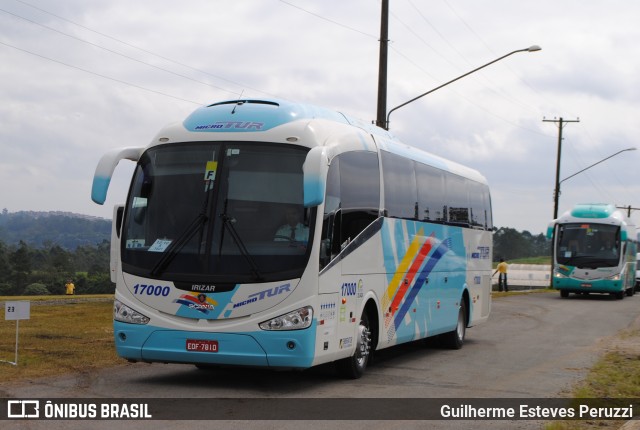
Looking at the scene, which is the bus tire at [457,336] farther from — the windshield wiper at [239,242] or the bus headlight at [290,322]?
the windshield wiper at [239,242]

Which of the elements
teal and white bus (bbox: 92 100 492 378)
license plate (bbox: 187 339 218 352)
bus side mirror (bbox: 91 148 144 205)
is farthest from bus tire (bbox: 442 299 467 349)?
bus side mirror (bbox: 91 148 144 205)

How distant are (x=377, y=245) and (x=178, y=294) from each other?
3466mm

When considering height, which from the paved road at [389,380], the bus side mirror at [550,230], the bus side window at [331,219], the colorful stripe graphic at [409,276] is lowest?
the paved road at [389,380]

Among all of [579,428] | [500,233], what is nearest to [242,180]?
[579,428]

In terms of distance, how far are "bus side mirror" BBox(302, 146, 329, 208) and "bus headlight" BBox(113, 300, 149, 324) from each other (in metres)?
2.41

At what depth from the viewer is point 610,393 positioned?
12.9 metres

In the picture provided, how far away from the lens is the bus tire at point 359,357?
13406mm

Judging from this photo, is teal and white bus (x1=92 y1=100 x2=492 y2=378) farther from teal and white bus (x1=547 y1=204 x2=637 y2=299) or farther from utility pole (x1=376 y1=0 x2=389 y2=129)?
teal and white bus (x1=547 y1=204 x2=637 y2=299)

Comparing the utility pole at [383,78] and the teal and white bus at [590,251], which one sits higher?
the utility pole at [383,78]

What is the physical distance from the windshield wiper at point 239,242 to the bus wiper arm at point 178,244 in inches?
9.8

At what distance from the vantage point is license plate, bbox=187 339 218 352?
11.9m

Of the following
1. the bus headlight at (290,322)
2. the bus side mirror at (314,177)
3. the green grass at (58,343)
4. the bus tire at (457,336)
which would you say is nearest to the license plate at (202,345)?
the bus headlight at (290,322)

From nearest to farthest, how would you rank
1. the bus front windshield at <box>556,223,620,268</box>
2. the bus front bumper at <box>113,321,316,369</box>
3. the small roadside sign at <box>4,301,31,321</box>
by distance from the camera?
the bus front bumper at <box>113,321,316,369</box>, the small roadside sign at <box>4,301,31,321</box>, the bus front windshield at <box>556,223,620,268</box>

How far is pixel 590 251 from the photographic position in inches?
1681
